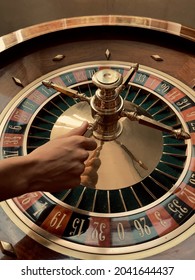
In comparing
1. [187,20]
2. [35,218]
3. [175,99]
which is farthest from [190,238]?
[187,20]

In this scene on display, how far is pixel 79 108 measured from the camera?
4.55 feet

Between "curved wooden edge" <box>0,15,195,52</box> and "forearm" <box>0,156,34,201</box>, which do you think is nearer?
"forearm" <box>0,156,34,201</box>

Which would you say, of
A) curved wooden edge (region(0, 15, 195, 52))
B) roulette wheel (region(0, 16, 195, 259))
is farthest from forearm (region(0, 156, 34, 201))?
curved wooden edge (region(0, 15, 195, 52))

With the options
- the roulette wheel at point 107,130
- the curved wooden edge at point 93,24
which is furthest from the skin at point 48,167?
the curved wooden edge at point 93,24

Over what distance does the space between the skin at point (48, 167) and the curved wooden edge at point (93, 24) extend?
58 centimetres

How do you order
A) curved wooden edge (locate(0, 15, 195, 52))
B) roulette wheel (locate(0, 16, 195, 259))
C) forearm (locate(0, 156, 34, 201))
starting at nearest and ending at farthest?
forearm (locate(0, 156, 34, 201)) < roulette wheel (locate(0, 16, 195, 259)) < curved wooden edge (locate(0, 15, 195, 52))

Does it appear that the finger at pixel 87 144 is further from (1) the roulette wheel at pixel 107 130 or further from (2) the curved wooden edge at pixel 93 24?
(2) the curved wooden edge at pixel 93 24

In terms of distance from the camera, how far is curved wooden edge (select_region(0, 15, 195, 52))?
4.85 feet

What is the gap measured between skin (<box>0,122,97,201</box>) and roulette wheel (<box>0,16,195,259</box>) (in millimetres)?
103

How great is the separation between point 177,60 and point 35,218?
0.84 meters

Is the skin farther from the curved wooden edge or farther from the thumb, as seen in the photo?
the curved wooden edge

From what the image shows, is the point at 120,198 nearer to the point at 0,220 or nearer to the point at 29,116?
the point at 0,220

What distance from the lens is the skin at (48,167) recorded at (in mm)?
937
